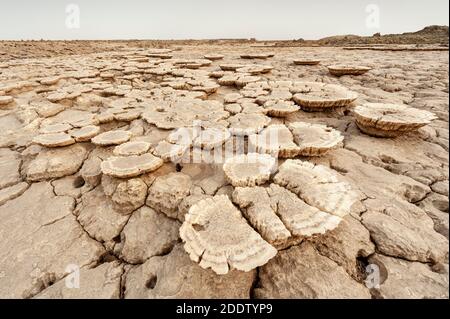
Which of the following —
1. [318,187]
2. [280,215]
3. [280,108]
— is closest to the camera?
[280,215]

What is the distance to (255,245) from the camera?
123cm

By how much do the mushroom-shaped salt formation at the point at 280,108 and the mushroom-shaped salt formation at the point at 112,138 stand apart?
1647 mm

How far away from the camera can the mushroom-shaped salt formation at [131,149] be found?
2.14 meters

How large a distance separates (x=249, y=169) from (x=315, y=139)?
2.52 ft

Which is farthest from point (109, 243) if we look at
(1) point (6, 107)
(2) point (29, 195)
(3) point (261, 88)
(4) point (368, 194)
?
(1) point (6, 107)

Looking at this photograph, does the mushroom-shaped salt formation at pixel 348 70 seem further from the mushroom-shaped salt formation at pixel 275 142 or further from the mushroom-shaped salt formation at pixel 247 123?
the mushroom-shaped salt formation at pixel 275 142

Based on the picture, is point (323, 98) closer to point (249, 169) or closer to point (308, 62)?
point (249, 169)

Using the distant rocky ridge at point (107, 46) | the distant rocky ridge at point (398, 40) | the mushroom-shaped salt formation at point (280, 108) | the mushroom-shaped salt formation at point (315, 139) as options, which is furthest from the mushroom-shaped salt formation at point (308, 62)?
the distant rocky ridge at point (398, 40)

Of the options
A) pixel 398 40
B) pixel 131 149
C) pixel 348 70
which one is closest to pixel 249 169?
pixel 131 149

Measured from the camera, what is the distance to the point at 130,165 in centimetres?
197

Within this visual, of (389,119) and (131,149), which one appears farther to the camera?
(389,119)

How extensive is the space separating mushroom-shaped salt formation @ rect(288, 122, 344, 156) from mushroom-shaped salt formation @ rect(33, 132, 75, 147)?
2.28 metres

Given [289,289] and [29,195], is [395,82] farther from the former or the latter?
[29,195]
